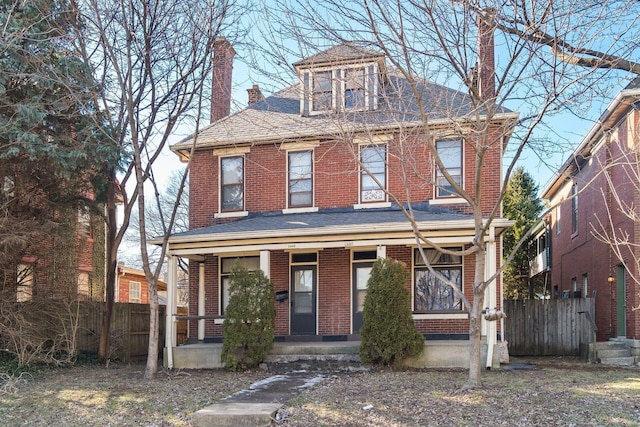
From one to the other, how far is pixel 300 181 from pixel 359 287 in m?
3.25

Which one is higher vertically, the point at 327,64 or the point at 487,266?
the point at 327,64

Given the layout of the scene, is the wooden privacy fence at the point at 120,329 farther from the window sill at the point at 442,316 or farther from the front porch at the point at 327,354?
the window sill at the point at 442,316

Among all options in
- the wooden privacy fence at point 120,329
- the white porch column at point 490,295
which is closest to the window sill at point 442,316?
the white porch column at point 490,295

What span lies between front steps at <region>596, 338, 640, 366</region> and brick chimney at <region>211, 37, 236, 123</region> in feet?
35.0

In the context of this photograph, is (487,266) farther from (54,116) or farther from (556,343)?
(54,116)

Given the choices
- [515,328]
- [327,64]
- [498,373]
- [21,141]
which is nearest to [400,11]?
[327,64]

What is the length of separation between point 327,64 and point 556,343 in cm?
1130

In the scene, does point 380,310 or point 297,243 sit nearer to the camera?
point 380,310

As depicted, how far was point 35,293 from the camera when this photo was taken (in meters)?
13.9

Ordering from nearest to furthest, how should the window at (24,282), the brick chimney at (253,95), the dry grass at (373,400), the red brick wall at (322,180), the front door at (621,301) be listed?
the dry grass at (373,400)
the window at (24,282)
the red brick wall at (322,180)
the front door at (621,301)
the brick chimney at (253,95)

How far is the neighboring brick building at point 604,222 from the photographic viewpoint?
12867mm

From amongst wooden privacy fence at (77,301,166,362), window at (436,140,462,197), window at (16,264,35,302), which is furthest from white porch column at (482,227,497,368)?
window at (16,264,35,302)

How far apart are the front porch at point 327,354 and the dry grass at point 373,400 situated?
0.90 metres

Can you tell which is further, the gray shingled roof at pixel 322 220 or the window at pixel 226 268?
the window at pixel 226 268
